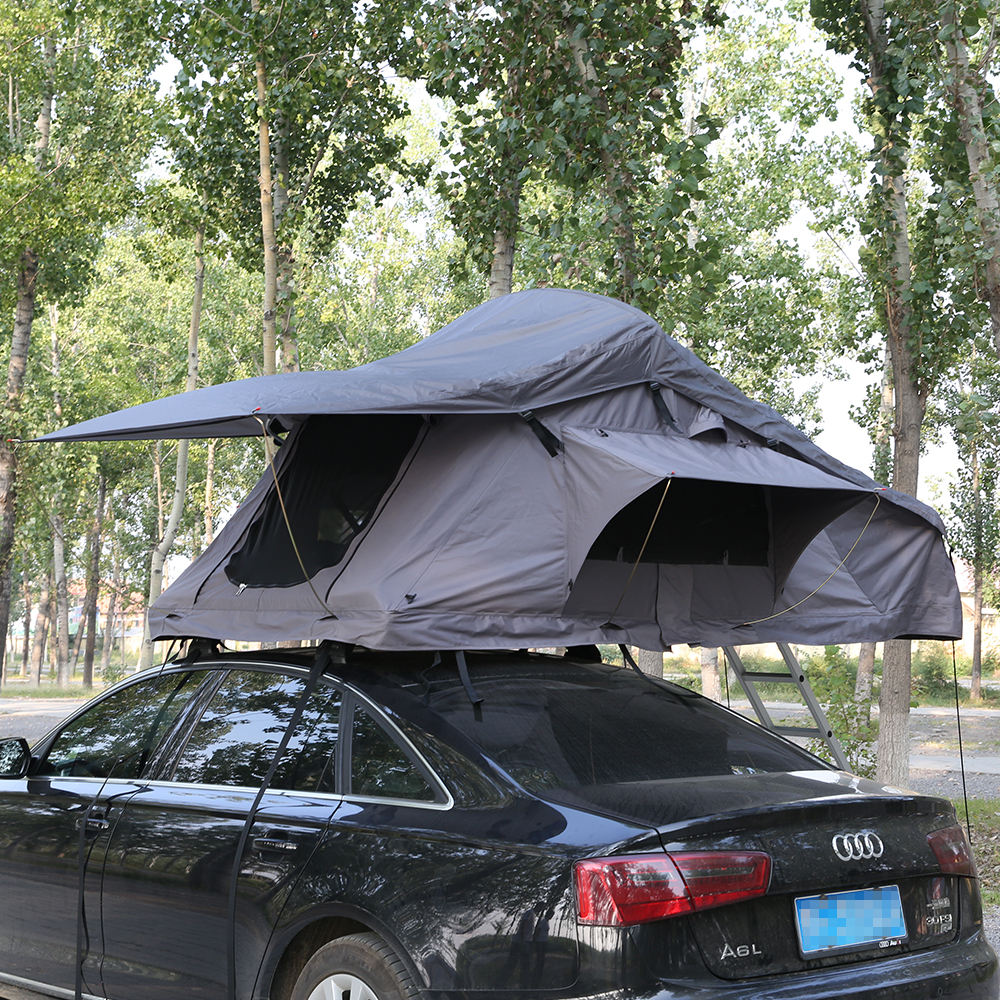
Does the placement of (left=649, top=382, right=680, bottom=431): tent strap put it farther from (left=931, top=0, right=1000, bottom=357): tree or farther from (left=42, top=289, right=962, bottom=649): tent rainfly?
(left=931, top=0, right=1000, bottom=357): tree

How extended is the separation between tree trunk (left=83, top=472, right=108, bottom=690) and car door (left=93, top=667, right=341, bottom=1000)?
40.2 meters

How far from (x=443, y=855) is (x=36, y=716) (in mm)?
24096

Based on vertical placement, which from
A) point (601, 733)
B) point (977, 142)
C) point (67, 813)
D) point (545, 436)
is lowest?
point (67, 813)

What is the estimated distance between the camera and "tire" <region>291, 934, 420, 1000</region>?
3473mm

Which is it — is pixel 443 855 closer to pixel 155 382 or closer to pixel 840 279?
pixel 840 279

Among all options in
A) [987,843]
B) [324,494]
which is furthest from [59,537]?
[324,494]

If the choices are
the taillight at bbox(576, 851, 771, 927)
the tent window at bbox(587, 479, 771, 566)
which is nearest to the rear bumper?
the taillight at bbox(576, 851, 771, 927)

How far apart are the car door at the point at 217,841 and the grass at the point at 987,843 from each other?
453cm

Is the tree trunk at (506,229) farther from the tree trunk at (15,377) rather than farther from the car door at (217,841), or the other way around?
the tree trunk at (15,377)

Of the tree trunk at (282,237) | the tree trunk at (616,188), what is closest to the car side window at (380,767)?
the tree trunk at (616,188)

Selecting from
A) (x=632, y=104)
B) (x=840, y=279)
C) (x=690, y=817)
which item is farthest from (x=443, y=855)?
(x=840, y=279)

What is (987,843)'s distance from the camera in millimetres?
10086

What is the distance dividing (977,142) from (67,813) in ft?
23.0

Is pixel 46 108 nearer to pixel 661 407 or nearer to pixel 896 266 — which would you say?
pixel 896 266
